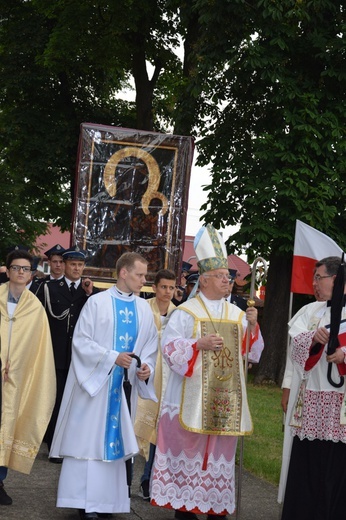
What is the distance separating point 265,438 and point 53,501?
16.7 ft

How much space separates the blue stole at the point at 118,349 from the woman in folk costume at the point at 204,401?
27 cm

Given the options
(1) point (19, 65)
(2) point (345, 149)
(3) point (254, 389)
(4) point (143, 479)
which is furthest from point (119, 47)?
(4) point (143, 479)

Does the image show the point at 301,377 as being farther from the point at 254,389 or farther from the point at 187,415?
the point at 254,389

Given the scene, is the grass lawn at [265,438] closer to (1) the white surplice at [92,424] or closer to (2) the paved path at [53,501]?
(2) the paved path at [53,501]

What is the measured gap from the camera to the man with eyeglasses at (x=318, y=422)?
691 centimetres

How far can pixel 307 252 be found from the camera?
7.95 m

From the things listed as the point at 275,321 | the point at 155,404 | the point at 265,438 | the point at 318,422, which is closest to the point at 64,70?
the point at 275,321

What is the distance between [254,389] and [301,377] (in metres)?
12.8

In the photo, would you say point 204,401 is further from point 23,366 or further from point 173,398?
point 23,366

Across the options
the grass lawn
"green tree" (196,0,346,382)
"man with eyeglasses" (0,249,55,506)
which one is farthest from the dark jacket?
"green tree" (196,0,346,382)

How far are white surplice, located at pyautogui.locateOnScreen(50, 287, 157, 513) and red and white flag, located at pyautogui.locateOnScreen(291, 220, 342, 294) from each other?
4.26ft

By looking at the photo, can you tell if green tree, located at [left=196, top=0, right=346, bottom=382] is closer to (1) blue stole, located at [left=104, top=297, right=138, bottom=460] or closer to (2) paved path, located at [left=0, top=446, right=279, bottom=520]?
(2) paved path, located at [left=0, top=446, right=279, bottom=520]

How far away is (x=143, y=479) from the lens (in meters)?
8.82

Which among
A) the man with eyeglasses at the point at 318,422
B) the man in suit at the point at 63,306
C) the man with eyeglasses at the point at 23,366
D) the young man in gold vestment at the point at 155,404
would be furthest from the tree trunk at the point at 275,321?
the man with eyeglasses at the point at 318,422
